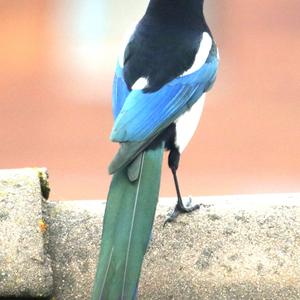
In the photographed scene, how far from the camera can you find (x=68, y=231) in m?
1.61

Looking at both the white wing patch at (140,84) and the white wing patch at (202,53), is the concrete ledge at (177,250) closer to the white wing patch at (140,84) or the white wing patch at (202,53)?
the white wing patch at (140,84)

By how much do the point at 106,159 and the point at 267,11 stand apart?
2.24 metres

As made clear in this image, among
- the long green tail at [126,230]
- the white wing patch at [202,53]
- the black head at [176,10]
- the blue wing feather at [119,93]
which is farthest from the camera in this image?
the black head at [176,10]

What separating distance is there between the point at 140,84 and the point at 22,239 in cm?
49

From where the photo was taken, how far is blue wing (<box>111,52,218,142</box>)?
1727 mm

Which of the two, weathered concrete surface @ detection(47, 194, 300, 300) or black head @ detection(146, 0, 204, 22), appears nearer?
weathered concrete surface @ detection(47, 194, 300, 300)

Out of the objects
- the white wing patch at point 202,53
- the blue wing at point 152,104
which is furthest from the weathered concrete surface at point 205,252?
the white wing patch at point 202,53

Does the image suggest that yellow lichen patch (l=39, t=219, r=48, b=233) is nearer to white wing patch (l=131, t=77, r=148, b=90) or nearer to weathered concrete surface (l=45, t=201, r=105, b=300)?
weathered concrete surface (l=45, t=201, r=105, b=300)

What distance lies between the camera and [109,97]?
194 inches

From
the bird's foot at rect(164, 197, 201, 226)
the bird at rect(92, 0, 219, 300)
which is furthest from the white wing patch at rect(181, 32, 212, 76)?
the bird's foot at rect(164, 197, 201, 226)

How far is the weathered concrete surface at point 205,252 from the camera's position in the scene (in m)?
1.53

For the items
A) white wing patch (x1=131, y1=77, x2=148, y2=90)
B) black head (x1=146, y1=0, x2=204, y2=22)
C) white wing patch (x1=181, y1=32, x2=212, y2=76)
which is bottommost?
white wing patch (x1=131, y1=77, x2=148, y2=90)

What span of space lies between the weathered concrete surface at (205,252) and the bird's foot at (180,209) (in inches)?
0.8

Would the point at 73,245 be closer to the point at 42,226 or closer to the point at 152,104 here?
the point at 42,226
